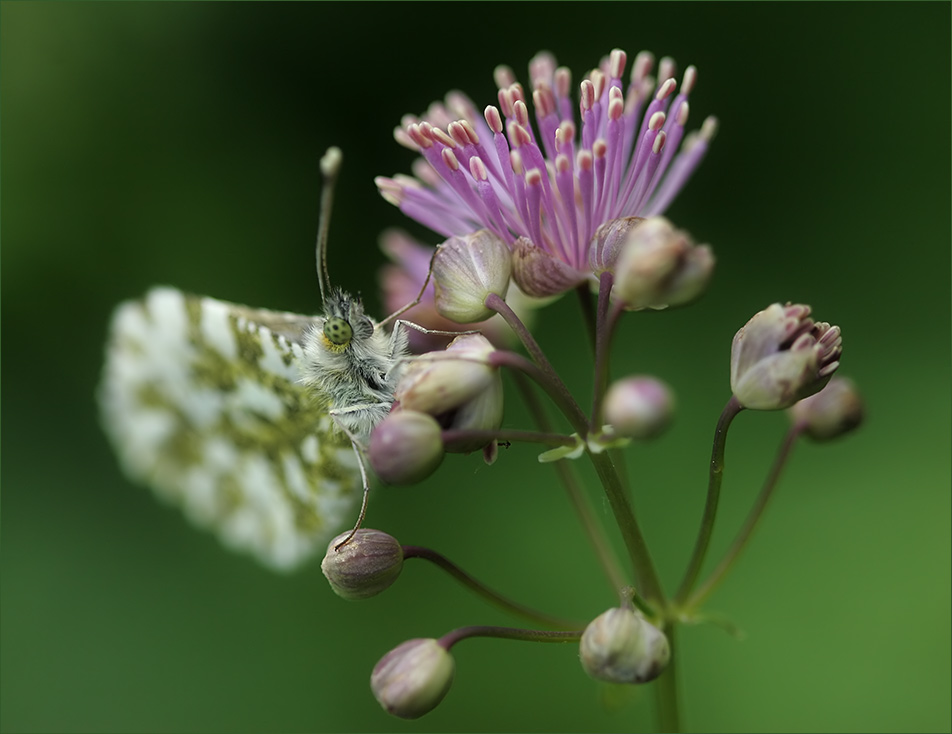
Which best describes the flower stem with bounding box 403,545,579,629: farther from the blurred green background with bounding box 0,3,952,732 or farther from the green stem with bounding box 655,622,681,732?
the blurred green background with bounding box 0,3,952,732

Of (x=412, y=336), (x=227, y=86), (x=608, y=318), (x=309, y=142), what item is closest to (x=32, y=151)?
(x=227, y=86)

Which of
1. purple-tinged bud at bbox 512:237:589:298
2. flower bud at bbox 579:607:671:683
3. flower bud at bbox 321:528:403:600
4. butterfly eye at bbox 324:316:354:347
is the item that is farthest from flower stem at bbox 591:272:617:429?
butterfly eye at bbox 324:316:354:347

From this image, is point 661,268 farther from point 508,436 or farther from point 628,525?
point 628,525

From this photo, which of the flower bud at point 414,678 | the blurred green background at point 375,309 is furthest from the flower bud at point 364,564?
the blurred green background at point 375,309

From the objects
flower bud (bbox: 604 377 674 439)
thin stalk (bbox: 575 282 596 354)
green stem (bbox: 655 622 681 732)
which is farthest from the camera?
thin stalk (bbox: 575 282 596 354)

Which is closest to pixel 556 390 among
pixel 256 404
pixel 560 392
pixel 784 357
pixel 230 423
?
pixel 560 392

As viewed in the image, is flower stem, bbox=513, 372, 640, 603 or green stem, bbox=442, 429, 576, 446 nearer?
green stem, bbox=442, 429, 576, 446

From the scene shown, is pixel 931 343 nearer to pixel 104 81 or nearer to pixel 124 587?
pixel 124 587

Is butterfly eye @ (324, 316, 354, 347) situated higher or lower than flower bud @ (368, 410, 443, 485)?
higher
